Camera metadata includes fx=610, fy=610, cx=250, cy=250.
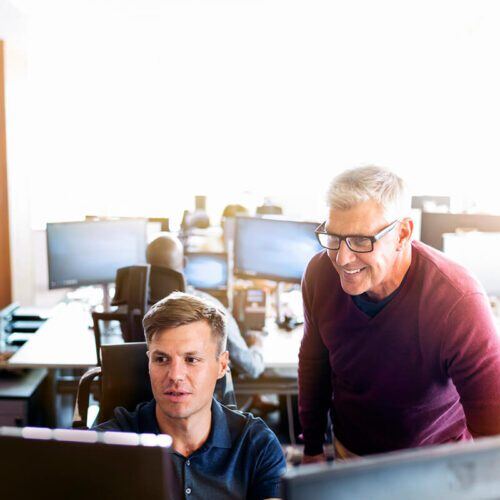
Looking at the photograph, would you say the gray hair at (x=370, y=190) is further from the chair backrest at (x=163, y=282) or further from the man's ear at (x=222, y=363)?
the chair backrest at (x=163, y=282)

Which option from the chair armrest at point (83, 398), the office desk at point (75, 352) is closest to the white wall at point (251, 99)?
the office desk at point (75, 352)

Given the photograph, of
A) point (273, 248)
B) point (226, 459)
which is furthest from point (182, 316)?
point (273, 248)

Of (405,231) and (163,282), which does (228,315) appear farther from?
(405,231)

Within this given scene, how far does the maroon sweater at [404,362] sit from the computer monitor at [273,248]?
1.45 m

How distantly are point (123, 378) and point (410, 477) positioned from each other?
1.26m

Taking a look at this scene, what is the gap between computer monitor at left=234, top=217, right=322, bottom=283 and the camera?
10.9ft

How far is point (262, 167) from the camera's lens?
Result: 10812 millimetres

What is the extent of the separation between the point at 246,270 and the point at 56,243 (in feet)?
3.55

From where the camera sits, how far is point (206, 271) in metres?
3.54

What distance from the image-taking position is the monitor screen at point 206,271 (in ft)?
11.6

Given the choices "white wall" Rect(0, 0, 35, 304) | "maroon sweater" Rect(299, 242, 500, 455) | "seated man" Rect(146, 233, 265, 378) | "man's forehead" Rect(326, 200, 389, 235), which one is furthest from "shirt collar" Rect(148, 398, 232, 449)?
"white wall" Rect(0, 0, 35, 304)

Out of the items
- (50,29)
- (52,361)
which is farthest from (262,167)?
(52,361)

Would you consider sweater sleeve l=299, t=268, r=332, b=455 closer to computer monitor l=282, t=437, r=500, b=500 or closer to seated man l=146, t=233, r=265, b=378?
seated man l=146, t=233, r=265, b=378

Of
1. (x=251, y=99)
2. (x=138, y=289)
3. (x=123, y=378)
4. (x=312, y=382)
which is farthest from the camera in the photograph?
(x=251, y=99)
